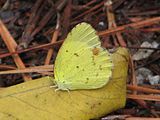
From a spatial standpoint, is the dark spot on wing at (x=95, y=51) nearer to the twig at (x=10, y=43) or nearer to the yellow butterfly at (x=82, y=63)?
the yellow butterfly at (x=82, y=63)

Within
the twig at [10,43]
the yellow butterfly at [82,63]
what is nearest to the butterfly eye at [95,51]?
the yellow butterfly at [82,63]

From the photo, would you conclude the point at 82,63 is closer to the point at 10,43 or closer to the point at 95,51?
the point at 95,51

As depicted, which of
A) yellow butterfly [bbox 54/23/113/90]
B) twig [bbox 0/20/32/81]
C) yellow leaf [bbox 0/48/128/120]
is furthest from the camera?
twig [bbox 0/20/32/81]

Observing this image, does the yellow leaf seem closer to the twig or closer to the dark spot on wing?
the dark spot on wing

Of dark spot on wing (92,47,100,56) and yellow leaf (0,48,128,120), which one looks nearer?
yellow leaf (0,48,128,120)

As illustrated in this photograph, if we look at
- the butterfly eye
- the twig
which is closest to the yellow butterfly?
the butterfly eye

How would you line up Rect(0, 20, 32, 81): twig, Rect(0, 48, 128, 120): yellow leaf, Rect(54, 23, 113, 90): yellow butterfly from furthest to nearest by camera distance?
Rect(0, 20, 32, 81): twig, Rect(54, 23, 113, 90): yellow butterfly, Rect(0, 48, 128, 120): yellow leaf
